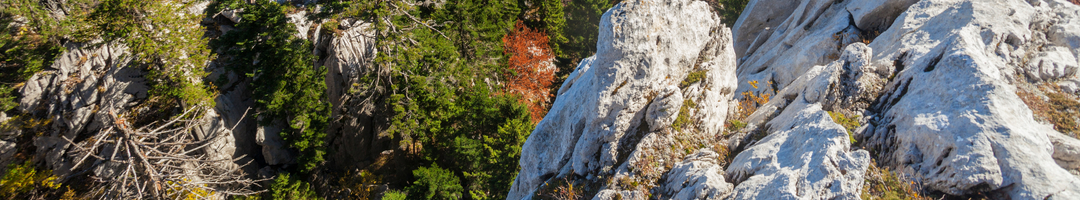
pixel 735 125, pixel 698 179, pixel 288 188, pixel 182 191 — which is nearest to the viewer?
pixel 182 191

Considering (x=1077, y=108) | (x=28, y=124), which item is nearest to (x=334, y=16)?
(x=28, y=124)

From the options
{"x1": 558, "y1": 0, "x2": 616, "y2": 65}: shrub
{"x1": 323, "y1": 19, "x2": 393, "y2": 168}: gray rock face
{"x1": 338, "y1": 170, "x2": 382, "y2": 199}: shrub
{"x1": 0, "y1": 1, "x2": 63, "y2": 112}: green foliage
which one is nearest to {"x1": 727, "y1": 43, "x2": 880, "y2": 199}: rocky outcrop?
{"x1": 323, "y1": 19, "x2": 393, "y2": 168}: gray rock face

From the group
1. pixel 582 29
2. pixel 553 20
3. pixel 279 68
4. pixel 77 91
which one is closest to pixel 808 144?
pixel 279 68

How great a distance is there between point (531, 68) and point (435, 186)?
49.6ft

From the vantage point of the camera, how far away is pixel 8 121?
73.7 feet

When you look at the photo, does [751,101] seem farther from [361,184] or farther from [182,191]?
[361,184]

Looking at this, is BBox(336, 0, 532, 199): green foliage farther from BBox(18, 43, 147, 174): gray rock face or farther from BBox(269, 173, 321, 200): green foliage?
BBox(18, 43, 147, 174): gray rock face

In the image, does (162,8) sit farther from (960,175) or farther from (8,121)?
(960,175)

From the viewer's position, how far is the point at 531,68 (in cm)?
3506

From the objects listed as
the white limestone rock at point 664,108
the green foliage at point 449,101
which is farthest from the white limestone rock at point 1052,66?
the green foliage at point 449,101

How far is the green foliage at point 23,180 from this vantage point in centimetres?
2198

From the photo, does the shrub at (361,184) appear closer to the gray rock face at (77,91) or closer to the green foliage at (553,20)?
the gray rock face at (77,91)

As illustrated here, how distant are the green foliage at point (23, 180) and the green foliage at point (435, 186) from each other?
18.6 m

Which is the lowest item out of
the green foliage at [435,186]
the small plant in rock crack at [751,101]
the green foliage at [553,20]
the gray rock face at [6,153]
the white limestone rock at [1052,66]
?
the green foliage at [435,186]
